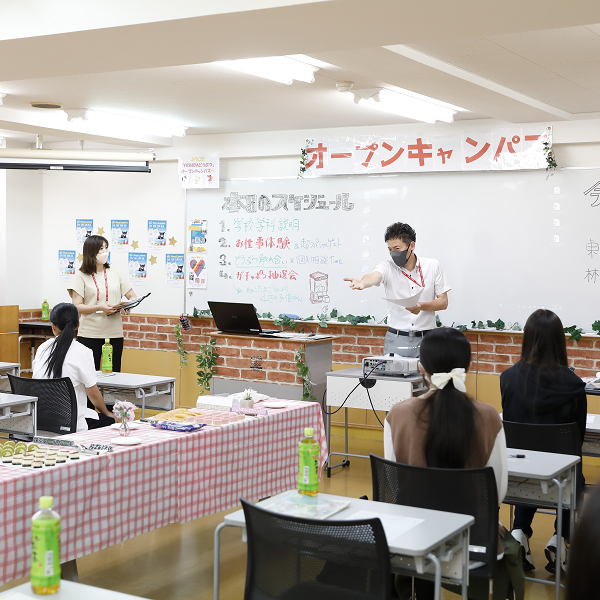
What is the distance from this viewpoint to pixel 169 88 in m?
5.57

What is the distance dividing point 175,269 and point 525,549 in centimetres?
506

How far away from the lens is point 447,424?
2.57 metres

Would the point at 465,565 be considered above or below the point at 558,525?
above

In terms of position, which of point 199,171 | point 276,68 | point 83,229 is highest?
point 276,68

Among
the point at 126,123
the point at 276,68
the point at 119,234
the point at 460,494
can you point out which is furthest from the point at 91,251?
the point at 460,494

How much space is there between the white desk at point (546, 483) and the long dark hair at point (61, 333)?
258 centimetres

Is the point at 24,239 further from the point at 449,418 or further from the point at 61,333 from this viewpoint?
the point at 449,418

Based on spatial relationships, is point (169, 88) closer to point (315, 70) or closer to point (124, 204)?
point (315, 70)

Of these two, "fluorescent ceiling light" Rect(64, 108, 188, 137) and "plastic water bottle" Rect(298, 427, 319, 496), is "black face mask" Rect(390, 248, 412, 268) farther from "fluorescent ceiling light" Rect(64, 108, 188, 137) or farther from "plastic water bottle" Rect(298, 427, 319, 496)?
"plastic water bottle" Rect(298, 427, 319, 496)

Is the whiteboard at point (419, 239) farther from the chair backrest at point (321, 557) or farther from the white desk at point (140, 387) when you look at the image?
the chair backrest at point (321, 557)

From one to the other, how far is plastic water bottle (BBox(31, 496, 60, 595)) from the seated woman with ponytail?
129 centimetres

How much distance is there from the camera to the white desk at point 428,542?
2.07 meters

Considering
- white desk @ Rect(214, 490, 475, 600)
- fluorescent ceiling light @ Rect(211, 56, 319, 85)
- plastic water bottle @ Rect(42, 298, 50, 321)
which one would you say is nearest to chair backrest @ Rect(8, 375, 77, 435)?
fluorescent ceiling light @ Rect(211, 56, 319, 85)

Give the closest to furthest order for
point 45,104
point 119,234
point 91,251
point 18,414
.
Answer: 1. point 18,414
2. point 91,251
3. point 45,104
4. point 119,234
